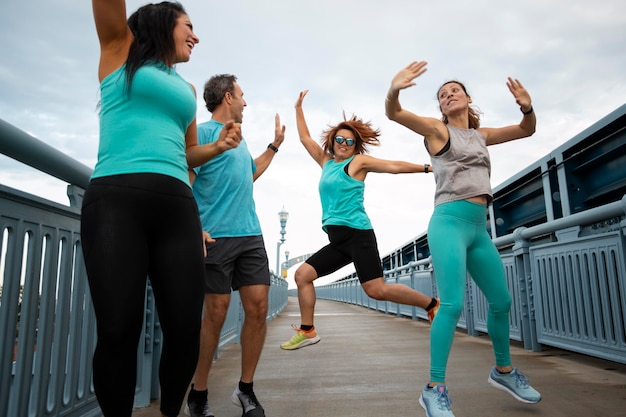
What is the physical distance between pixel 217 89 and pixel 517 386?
2.63m

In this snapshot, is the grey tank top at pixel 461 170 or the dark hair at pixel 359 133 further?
the dark hair at pixel 359 133

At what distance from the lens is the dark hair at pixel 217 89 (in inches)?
128

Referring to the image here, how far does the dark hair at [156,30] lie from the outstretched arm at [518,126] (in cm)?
210

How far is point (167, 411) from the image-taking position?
1889mm

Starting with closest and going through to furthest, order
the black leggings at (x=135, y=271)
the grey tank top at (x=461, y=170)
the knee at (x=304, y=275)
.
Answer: the black leggings at (x=135, y=271) → the grey tank top at (x=461, y=170) → the knee at (x=304, y=275)

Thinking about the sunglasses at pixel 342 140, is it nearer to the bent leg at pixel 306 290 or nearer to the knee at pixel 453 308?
the bent leg at pixel 306 290

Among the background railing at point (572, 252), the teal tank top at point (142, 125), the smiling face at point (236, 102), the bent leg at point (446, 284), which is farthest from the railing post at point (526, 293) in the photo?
the teal tank top at point (142, 125)

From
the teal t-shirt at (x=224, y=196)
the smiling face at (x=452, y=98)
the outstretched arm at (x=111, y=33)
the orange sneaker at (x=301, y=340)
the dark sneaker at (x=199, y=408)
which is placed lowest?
the dark sneaker at (x=199, y=408)

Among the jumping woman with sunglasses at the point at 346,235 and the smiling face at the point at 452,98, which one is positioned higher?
the smiling face at the point at 452,98

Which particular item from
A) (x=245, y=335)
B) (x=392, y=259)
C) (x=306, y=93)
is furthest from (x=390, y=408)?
(x=392, y=259)

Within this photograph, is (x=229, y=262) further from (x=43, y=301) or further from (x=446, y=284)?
(x=446, y=284)

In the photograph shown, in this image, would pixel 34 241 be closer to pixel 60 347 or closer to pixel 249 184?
pixel 60 347

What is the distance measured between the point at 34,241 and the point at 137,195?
0.82 m

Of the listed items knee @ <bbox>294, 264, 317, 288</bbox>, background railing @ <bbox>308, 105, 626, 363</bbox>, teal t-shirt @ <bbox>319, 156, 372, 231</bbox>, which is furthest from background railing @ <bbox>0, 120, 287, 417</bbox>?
background railing @ <bbox>308, 105, 626, 363</bbox>
